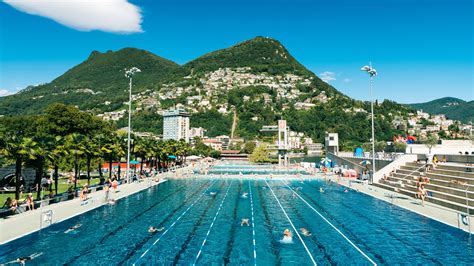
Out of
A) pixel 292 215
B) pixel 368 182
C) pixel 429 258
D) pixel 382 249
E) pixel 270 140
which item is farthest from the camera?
pixel 270 140

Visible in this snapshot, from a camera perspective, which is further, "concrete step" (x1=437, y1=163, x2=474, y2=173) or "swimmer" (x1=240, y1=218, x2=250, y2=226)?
"concrete step" (x1=437, y1=163, x2=474, y2=173)

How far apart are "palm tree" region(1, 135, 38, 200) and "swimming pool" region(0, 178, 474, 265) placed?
18.2 ft

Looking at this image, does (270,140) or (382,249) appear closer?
(382,249)

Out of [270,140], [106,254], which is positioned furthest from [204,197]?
[270,140]

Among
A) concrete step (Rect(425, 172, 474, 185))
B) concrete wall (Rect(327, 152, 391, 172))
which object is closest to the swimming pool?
concrete step (Rect(425, 172, 474, 185))

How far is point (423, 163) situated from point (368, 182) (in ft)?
24.9

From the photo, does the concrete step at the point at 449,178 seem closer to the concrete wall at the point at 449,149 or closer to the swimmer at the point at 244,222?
the concrete wall at the point at 449,149

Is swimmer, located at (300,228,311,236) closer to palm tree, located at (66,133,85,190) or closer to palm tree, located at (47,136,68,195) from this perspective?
palm tree, located at (47,136,68,195)

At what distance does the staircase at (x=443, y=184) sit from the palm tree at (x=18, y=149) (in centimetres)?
2795

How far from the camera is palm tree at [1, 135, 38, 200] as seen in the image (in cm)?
2298

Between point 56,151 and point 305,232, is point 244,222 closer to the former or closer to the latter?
point 305,232

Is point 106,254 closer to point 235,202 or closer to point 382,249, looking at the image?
point 382,249

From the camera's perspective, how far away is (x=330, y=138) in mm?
77375

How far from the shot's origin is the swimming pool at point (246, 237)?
14891mm
